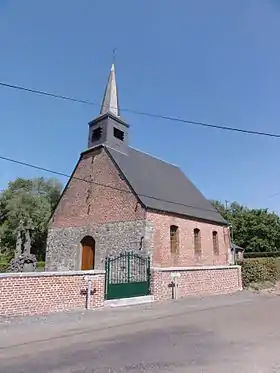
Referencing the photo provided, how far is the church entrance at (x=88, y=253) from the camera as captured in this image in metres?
20.2

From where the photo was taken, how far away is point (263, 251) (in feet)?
138

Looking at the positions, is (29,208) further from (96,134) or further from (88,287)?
(88,287)

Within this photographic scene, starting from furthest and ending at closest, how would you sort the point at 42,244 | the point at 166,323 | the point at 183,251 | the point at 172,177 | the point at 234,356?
the point at 42,244
the point at 172,177
the point at 183,251
the point at 166,323
the point at 234,356

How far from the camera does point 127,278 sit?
42.3 ft

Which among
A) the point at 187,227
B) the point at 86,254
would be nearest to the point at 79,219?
the point at 86,254

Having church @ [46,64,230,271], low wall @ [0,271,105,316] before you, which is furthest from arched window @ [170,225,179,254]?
low wall @ [0,271,105,316]

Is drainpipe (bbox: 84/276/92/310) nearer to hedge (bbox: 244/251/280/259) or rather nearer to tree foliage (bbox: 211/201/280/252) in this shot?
hedge (bbox: 244/251/280/259)

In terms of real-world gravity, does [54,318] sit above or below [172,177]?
below

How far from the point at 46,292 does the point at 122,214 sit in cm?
927

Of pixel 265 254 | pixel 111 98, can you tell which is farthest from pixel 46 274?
pixel 265 254

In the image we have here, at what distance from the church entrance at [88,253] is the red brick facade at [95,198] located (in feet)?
3.50

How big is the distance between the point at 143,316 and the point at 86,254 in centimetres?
1115

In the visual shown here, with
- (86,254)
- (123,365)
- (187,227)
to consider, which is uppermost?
(187,227)

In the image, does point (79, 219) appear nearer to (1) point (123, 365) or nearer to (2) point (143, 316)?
(2) point (143, 316)
